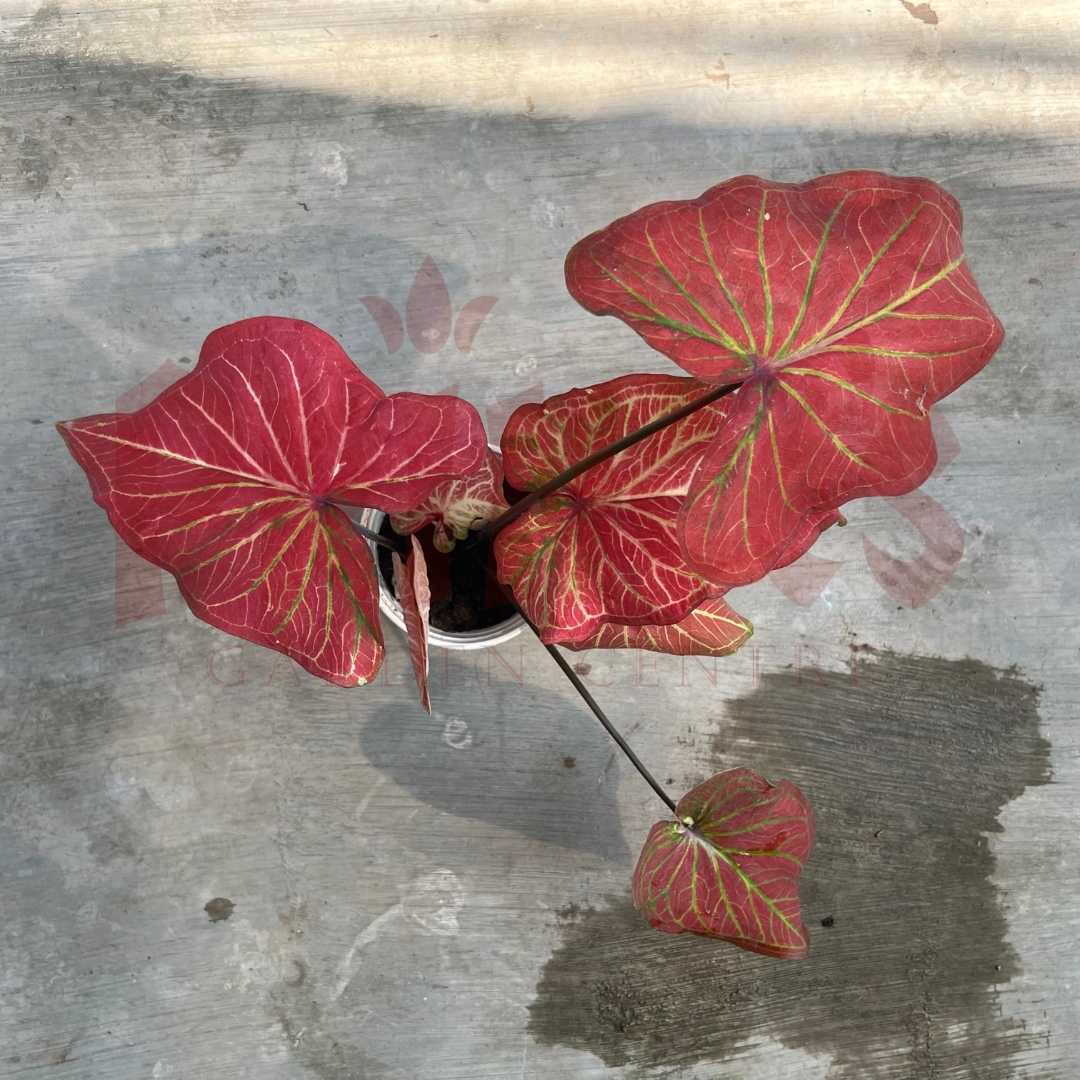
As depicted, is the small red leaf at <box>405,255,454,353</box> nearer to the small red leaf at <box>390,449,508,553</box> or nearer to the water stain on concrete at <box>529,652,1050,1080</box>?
the small red leaf at <box>390,449,508,553</box>

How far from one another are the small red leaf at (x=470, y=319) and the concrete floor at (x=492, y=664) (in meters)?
0.02

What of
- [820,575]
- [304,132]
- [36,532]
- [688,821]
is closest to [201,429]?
[688,821]

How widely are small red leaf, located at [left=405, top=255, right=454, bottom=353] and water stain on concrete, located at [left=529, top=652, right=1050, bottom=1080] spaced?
2.62 ft

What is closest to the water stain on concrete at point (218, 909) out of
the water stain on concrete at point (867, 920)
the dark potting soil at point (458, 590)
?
the water stain on concrete at point (867, 920)

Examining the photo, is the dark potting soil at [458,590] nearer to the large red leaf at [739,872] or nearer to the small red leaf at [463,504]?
the small red leaf at [463,504]

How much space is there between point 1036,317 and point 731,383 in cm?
118

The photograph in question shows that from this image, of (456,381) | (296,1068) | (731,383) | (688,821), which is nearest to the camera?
(731,383)

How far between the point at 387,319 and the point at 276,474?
770mm

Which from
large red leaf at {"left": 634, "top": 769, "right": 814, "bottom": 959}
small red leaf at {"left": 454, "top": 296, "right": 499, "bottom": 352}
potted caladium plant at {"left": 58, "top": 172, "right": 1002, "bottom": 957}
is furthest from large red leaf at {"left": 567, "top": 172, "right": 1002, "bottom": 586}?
small red leaf at {"left": 454, "top": 296, "right": 499, "bottom": 352}

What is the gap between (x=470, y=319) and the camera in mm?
1545

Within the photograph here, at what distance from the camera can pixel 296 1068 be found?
1.43 m

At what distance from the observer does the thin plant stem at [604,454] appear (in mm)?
764

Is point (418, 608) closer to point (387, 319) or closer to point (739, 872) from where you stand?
point (739, 872)

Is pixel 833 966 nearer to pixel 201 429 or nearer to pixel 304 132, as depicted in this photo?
pixel 201 429
